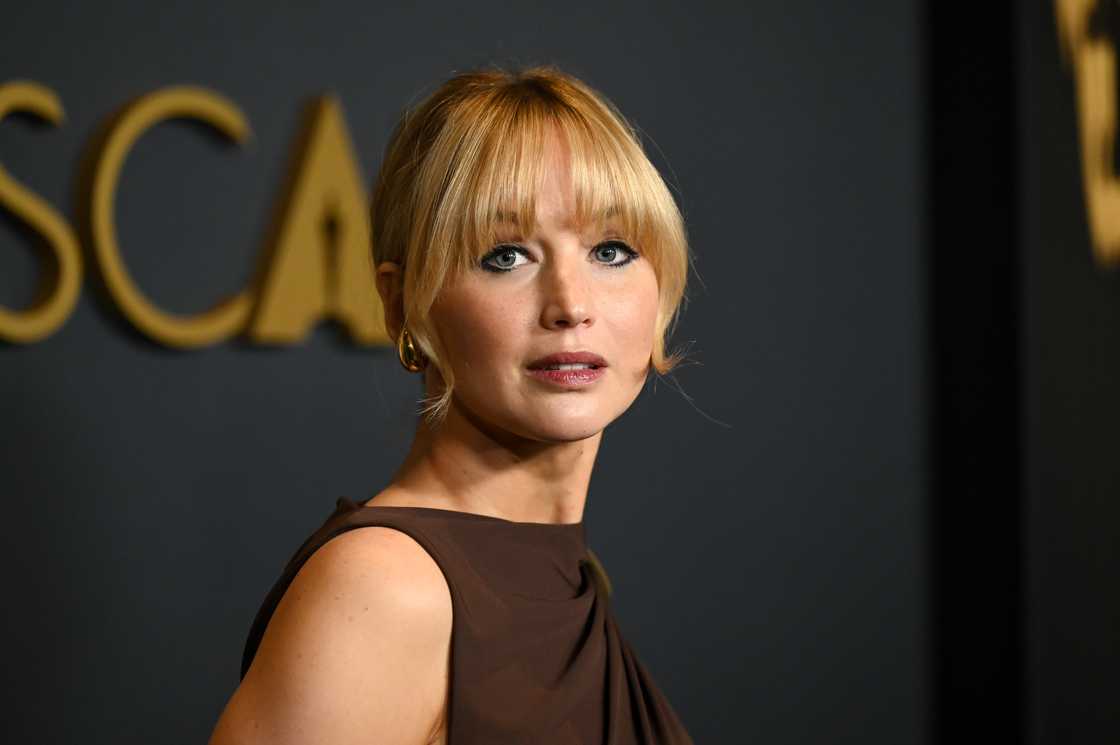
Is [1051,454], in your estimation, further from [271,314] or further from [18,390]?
[18,390]

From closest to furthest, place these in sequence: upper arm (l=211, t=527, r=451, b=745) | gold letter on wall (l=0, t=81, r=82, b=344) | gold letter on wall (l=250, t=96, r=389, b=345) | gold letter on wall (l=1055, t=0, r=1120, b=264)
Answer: upper arm (l=211, t=527, r=451, b=745)
gold letter on wall (l=0, t=81, r=82, b=344)
gold letter on wall (l=250, t=96, r=389, b=345)
gold letter on wall (l=1055, t=0, r=1120, b=264)

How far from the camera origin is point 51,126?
1.92 meters

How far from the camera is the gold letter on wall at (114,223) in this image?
1.94 metres

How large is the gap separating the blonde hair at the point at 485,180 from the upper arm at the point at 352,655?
188 millimetres

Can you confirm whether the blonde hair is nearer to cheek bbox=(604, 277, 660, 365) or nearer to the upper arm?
cheek bbox=(604, 277, 660, 365)

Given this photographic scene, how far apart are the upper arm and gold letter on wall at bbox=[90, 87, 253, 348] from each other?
97 cm

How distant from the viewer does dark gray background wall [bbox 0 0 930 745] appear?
6.37 feet

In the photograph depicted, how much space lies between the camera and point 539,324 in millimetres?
1206

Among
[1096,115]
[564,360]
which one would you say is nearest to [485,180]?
[564,360]

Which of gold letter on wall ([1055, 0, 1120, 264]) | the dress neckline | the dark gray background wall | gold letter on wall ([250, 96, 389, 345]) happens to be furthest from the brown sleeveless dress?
gold letter on wall ([1055, 0, 1120, 264])

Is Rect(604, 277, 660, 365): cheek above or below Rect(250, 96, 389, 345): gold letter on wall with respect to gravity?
below

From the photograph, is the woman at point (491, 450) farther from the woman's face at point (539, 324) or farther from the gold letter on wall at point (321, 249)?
the gold letter on wall at point (321, 249)

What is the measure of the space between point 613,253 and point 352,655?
0.44m

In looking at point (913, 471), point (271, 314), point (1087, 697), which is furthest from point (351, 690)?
point (1087, 697)
